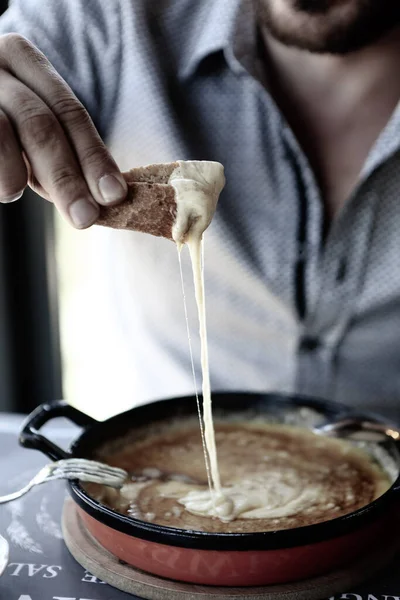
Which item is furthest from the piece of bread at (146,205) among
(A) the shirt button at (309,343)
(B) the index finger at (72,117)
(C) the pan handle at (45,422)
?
(A) the shirt button at (309,343)

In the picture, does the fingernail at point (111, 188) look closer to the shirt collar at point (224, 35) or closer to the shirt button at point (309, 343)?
the shirt collar at point (224, 35)

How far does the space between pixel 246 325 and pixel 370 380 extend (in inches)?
14.5

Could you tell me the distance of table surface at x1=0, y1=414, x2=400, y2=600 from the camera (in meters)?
1.05

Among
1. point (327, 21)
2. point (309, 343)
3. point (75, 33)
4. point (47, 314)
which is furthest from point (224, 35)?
point (47, 314)

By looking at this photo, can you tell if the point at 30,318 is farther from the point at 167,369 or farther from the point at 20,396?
the point at 167,369

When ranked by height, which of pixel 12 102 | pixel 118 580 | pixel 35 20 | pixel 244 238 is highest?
pixel 35 20

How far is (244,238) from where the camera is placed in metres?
1.83

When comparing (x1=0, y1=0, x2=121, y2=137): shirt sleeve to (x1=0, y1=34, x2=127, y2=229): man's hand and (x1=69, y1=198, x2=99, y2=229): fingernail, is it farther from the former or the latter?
(x1=69, y1=198, x2=99, y2=229): fingernail

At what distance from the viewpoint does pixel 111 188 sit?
3.60ft

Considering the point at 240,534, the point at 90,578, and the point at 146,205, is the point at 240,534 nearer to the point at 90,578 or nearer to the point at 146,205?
the point at 90,578

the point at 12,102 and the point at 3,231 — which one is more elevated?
the point at 12,102

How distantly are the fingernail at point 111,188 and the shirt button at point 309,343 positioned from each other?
85 cm

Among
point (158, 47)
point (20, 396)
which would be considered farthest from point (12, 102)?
point (20, 396)

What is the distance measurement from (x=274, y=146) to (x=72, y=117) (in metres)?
0.73
